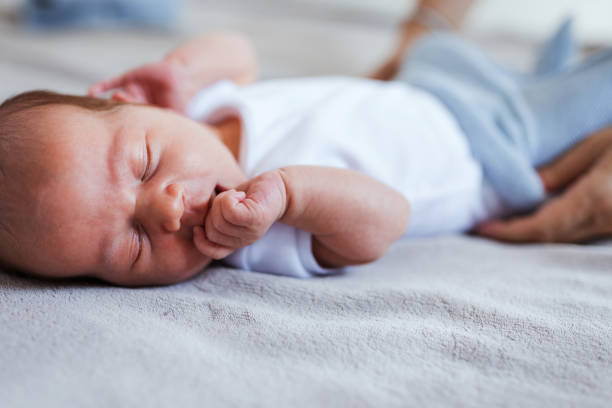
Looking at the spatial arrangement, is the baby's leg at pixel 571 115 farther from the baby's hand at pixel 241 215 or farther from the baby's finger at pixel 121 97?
the baby's finger at pixel 121 97

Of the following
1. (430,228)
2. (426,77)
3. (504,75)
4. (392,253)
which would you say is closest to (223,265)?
(392,253)

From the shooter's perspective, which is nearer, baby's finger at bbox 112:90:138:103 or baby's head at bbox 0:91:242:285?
baby's head at bbox 0:91:242:285

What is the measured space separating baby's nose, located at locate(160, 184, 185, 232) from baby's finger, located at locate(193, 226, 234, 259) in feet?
0.14

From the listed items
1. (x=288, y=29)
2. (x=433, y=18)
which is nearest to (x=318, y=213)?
(x=433, y=18)

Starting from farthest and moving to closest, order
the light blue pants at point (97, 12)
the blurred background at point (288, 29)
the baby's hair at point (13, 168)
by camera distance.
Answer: the light blue pants at point (97, 12) < the blurred background at point (288, 29) < the baby's hair at point (13, 168)

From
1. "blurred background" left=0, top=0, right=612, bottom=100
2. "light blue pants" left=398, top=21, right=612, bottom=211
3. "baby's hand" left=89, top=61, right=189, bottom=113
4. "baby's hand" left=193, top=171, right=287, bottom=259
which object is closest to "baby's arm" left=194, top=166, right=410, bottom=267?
"baby's hand" left=193, top=171, right=287, bottom=259

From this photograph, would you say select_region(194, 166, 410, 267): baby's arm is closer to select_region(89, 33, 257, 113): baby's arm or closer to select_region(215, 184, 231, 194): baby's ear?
select_region(215, 184, 231, 194): baby's ear

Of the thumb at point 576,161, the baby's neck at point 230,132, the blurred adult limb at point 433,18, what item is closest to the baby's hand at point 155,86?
the baby's neck at point 230,132

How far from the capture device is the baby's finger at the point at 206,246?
29.5 inches

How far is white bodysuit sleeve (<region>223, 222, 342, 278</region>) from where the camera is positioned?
2.74 feet

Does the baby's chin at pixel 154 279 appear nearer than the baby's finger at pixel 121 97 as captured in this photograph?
Yes

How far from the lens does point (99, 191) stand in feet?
2.33

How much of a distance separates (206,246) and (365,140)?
0.39 meters

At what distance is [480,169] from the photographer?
3.61ft
